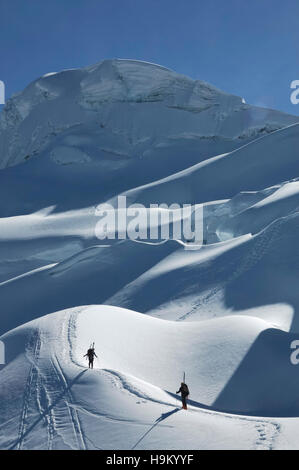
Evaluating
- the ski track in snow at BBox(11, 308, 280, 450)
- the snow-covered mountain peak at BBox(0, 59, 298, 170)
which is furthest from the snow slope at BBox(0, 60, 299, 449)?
the snow-covered mountain peak at BBox(0, 59, 298, 170)

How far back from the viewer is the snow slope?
10380 mm

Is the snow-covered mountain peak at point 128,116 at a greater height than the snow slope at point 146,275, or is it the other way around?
the snow-covered mountain peak at point 128,116

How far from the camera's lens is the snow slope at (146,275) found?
10.4 m

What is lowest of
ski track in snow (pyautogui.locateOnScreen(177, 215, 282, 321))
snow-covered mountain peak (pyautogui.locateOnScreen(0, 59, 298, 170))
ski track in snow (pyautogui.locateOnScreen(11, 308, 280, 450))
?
ski track in snow (pyautogui.locateOnScreen(11, 308, 280, 450))

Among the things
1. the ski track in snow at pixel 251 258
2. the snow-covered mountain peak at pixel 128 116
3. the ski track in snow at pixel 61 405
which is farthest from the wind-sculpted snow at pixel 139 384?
the snow-covered mountain peak at pixel 128 116

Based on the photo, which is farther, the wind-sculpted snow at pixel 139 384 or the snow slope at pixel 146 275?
the snow slope at pixel 146 275

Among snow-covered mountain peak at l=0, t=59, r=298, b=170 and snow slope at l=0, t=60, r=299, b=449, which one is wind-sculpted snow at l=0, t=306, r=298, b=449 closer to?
snow slope at l=0, t=60, r=299, b=449

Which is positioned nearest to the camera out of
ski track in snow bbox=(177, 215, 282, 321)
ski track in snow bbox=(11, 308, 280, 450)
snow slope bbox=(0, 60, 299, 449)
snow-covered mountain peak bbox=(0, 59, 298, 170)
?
ski track in snow bbox=(11, 308, 280, 450)

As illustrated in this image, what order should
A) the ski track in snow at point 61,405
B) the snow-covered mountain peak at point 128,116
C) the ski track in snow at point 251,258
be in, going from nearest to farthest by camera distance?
the ski track in snow at point 61,405
the ski track in snow at point 251,258
the snow-covered mountain peak at point 128,116

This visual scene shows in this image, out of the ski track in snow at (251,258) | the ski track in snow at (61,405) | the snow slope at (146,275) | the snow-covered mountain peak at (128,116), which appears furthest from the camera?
the snow-covered mountain peak at (128,116)

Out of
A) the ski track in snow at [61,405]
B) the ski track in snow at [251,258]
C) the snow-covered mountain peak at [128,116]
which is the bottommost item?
the ski track in snow at [61,405]

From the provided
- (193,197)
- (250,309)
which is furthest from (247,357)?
(193,197)

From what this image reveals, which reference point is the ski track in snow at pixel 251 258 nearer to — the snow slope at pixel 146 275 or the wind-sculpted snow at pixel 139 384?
the snow slope at pixel 146 275
